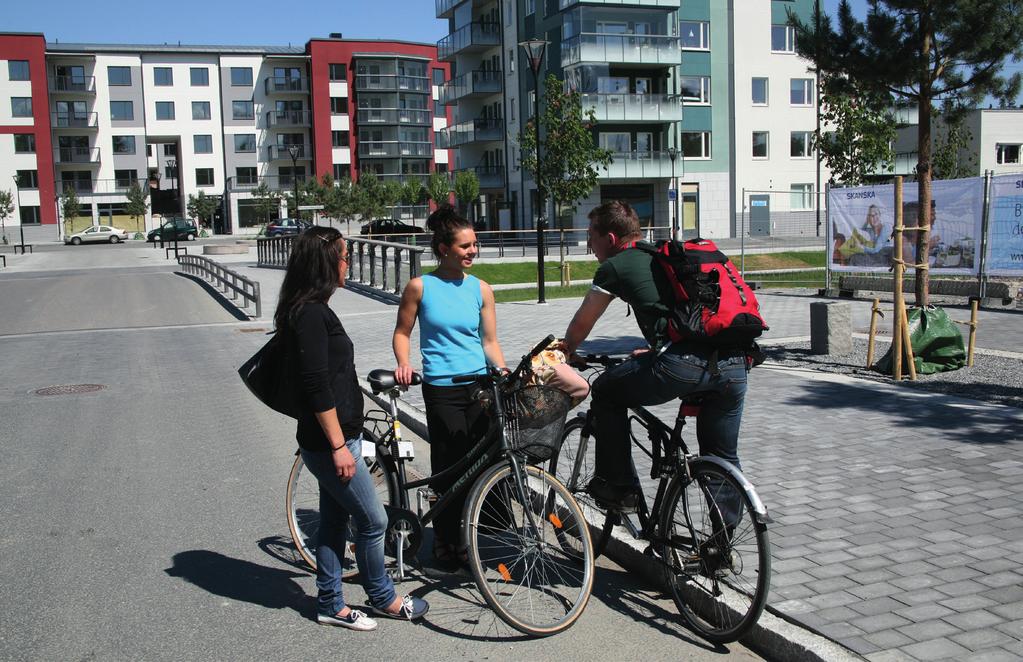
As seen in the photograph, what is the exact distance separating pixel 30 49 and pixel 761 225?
6391cm

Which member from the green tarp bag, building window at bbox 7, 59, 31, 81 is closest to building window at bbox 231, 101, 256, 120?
building window at bbox 7, 59, 31, 81

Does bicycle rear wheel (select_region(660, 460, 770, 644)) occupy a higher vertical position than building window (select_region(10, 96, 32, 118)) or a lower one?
lower

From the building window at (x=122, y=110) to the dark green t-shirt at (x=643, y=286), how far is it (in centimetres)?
8892

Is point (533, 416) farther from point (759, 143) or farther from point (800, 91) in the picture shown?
point (800, 91)

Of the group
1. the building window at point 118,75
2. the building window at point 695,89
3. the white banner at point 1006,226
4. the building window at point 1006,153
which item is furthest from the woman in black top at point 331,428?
the building window at point 118,75

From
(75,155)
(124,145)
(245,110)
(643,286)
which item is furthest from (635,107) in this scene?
(75,155)

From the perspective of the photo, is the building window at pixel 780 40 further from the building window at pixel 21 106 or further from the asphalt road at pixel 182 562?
the building window at pixel 21 106

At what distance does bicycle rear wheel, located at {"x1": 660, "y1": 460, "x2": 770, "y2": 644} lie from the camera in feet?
12.7

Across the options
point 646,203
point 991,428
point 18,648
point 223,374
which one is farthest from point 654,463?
point 646,203

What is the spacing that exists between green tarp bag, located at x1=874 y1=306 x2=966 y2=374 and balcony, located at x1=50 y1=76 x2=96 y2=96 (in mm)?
85607

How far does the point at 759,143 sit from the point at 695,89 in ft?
17.6

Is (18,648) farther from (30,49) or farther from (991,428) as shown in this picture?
(30,49)

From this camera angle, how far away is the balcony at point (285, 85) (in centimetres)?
8625

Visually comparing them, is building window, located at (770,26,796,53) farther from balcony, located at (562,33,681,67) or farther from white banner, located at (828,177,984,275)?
white banner, located at (828,177,984,275)
